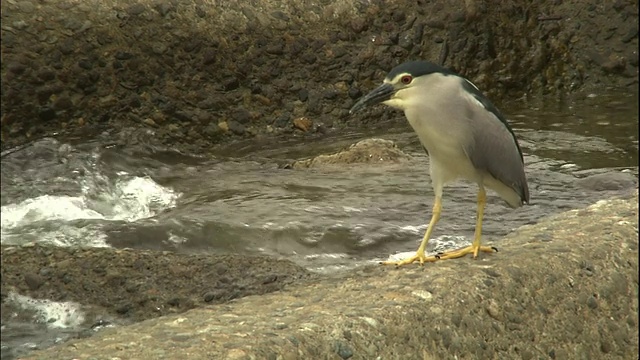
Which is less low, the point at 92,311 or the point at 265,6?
the point at 265,6

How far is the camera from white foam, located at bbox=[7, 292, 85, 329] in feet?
17.9

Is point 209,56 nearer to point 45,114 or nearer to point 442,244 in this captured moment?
point 45,114

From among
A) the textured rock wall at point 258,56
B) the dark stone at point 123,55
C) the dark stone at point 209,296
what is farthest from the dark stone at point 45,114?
the dark stone at point 209,296

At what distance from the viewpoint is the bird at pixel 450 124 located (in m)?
4.63

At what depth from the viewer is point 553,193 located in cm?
Result: 678

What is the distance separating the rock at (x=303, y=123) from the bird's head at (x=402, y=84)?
411cm

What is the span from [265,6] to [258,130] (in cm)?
93

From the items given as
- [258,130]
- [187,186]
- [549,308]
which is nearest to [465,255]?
[549,308]

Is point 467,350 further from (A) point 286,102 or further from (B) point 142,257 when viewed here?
(A) point 286,102

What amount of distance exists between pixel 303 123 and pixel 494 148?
160 inches

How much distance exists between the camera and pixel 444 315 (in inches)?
176

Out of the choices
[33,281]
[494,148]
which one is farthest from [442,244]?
[33,281]

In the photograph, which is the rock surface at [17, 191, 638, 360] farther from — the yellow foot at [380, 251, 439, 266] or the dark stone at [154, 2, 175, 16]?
the dark stone at [154, 2, 175, 16]

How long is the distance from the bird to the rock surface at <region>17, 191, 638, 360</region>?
28 centimetres
